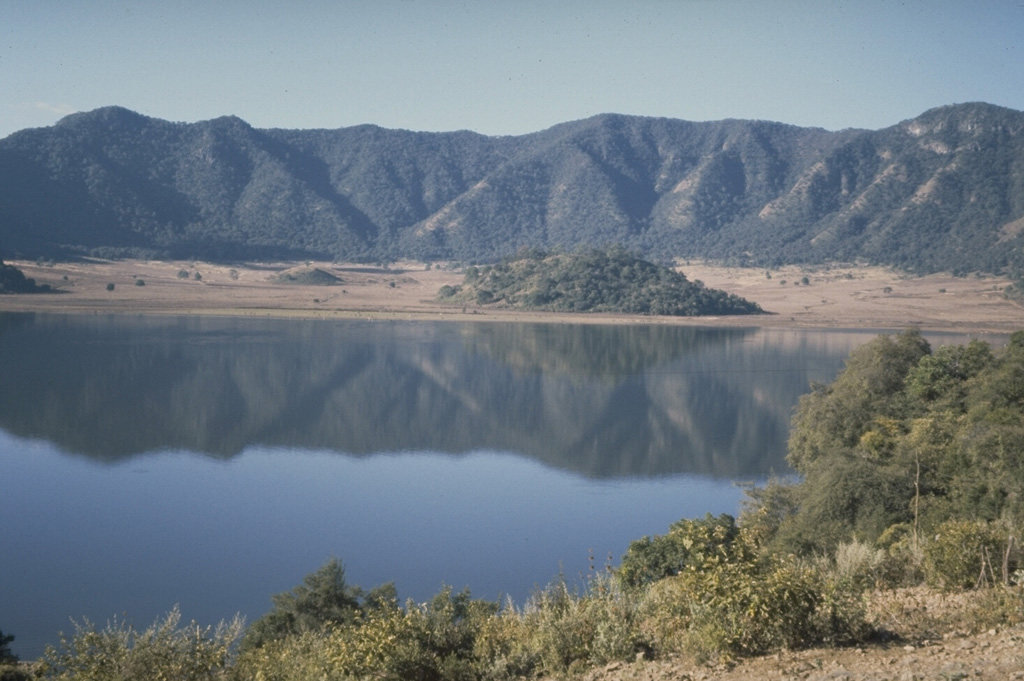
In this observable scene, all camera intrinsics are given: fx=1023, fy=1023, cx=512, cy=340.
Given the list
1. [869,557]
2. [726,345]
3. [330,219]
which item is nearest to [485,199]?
[330,219]

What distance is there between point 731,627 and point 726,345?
49.4 metres

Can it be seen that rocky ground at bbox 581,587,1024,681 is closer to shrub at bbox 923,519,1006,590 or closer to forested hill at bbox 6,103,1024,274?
shrub at bbox 923,519,1006,590

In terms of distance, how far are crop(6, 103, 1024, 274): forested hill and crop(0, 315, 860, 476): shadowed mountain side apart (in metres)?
59.8

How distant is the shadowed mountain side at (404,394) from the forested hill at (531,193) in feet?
196

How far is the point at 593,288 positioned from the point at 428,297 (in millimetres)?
16149

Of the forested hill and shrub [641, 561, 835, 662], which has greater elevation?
the forested hill

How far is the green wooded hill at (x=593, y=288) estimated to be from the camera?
74.7 metres

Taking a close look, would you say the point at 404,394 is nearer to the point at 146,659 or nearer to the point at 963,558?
the point at 146,659

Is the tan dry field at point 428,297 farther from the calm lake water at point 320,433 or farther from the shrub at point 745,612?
the shrub at point 745,612

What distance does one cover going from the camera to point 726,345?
55.8 m

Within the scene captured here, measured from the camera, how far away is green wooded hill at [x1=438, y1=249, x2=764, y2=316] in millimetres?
74688

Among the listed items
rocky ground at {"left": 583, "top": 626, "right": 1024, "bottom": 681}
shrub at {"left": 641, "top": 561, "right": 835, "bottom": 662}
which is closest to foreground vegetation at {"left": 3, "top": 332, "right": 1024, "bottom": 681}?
shrub at {"left": 641, "top": 561, "right": 835, "bottom": 662}

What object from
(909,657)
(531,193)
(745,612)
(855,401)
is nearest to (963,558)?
(909,657)

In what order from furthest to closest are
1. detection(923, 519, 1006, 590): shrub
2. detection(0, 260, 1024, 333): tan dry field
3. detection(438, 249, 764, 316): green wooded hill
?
detection(438, 249, 764, 316): green wooded hill → detection(0, 260, 1024, 333): tan dry field → detection(923, 519, 1006, 590): shrub
